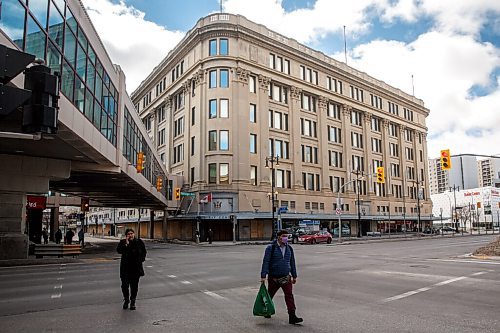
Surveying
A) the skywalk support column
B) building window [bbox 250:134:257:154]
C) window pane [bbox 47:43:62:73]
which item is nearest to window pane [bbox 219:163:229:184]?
building window [bbox 250:134:257:154]

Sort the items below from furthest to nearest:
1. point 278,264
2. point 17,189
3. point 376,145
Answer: point 376,145 → point 17,189 → point 278,264

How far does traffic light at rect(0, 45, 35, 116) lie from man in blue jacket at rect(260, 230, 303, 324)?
4.59 m

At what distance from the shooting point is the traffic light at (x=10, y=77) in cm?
500

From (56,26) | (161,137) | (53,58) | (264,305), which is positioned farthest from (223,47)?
(264,305)

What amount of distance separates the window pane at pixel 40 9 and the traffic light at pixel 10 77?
8629mm

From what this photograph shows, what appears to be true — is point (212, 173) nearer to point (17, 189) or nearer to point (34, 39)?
point (17, 189)

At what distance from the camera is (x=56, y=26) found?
15.1m

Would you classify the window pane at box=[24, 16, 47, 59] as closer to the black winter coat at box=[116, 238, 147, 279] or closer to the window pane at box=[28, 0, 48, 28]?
the window pane at box=[28, 0, 48, 28]

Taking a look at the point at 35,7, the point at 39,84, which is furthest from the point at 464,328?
the point at 35,7

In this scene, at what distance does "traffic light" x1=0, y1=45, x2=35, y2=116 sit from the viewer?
500 cm

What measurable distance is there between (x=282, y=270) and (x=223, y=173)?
43.6m

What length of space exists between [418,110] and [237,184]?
4900 centimetres

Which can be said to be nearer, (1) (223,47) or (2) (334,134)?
(1) (223,47)

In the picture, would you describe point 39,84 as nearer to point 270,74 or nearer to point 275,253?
point 275,253
